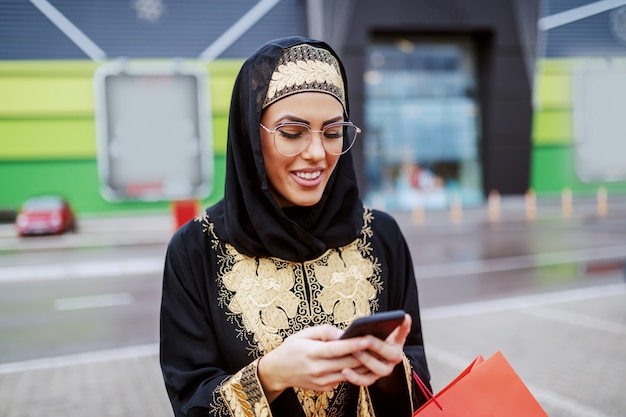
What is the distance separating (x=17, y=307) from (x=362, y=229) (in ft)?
28.6

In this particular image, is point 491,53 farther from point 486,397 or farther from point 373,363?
point 373,363

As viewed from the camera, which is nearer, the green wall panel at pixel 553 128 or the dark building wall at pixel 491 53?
the dark building wall at pixel 491 53

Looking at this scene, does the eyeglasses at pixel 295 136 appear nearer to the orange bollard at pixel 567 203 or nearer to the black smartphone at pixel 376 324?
the black smartphone at pixel 376 324

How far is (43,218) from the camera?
60.6ft

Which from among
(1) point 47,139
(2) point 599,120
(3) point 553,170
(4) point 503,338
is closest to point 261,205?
(4) point 503,338

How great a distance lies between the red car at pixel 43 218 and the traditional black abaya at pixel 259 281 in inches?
701

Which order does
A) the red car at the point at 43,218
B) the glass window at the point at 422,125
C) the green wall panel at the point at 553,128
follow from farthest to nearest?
the green wall panel at the point at 553,128, the glass window at the point at 422,125, the red car at the point at 43,218

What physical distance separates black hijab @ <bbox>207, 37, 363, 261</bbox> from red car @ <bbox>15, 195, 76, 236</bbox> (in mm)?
17813

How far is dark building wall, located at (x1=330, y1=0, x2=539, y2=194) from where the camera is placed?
2291 cm

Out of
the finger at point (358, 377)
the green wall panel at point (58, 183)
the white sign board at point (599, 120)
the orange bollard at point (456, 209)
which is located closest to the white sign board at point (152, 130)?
the green wall panel at point (58, 183)

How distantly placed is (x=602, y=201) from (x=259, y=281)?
78.6 ft

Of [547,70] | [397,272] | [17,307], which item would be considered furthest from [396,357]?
[547,70]

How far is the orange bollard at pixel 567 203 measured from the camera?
21.5 m

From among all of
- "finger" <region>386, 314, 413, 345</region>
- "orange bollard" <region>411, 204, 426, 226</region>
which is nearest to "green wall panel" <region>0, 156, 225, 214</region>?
"orange bollard" <region>411, 204, 426, 226</region>
